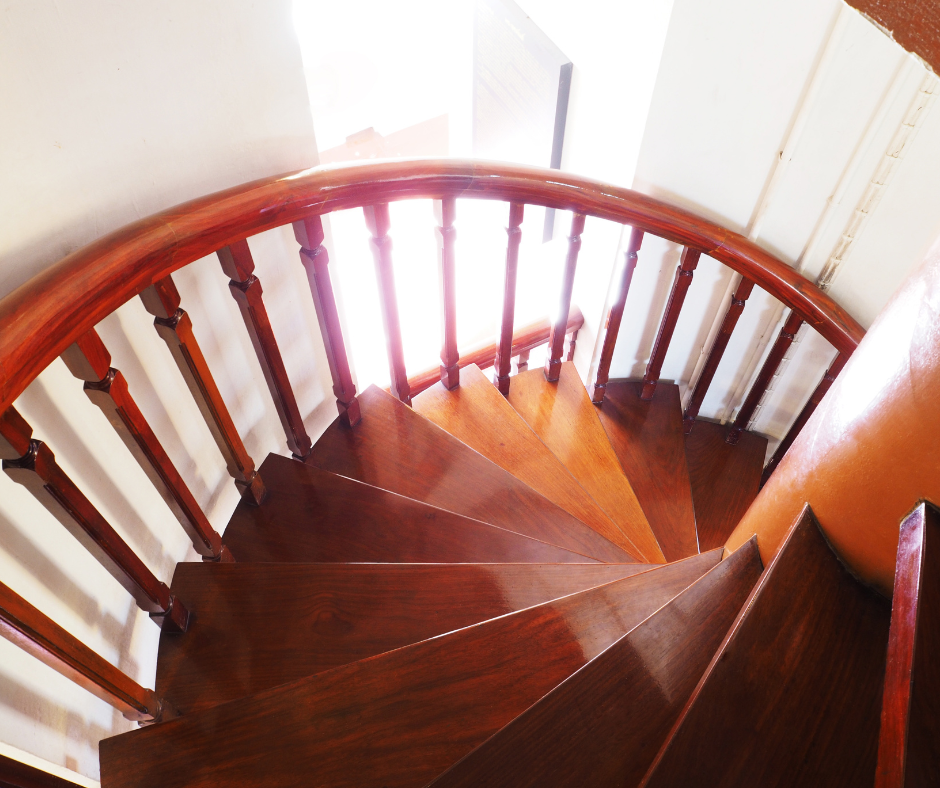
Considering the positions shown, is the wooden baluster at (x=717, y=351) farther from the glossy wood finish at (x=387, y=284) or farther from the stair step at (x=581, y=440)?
the glossy wood finish at (x=387, y=284)

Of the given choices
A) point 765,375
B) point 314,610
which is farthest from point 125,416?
point 765,375

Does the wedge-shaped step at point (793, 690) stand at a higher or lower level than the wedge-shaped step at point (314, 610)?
lower

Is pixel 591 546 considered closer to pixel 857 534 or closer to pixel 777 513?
pixel 777 513

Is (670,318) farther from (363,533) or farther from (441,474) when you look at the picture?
(363,533)

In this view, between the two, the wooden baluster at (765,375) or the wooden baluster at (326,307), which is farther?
the wooden baluster at (765,375)

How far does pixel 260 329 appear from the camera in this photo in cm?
130

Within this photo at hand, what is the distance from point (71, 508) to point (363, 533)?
0.66m

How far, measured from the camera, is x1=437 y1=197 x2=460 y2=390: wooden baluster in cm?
151

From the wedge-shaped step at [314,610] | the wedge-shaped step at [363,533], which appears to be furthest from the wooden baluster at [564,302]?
the wedge-shaped step at [314,610]

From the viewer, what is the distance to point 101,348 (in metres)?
0.92

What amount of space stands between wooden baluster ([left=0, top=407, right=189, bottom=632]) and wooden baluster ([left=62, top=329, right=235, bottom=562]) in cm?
12

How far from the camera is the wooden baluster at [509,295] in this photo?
159cm

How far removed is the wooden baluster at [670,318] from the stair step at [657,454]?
7 centimetres

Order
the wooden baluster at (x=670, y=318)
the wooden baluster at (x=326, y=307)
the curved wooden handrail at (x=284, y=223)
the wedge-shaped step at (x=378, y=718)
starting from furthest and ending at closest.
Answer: the wooden baluster at (x=670, y=318) → the wooden baluster at (x=326, y=307) → the wedge-shaped step at (x=378, y=718) → the curved wooden handrail at (x=284, y=223)
